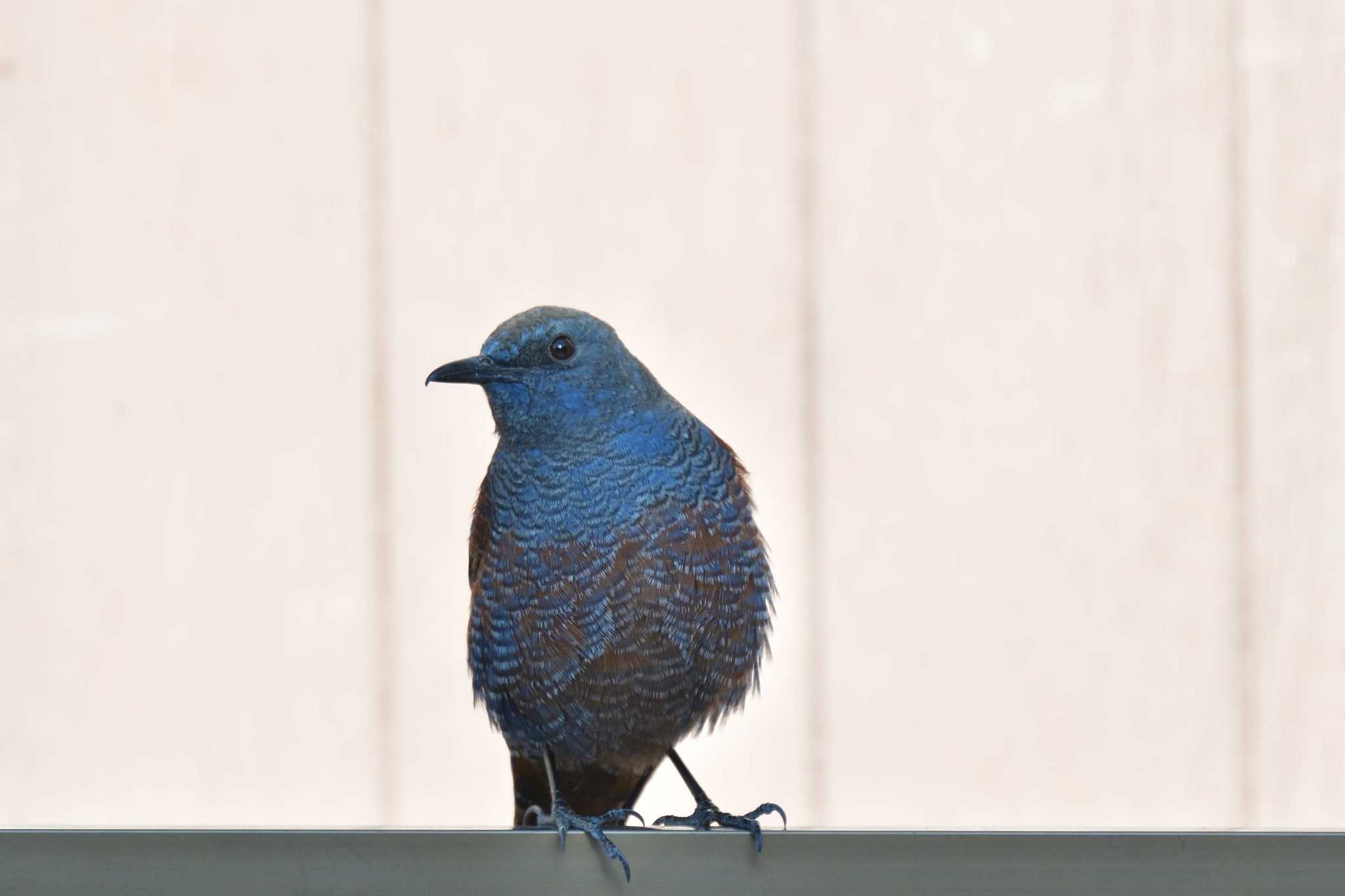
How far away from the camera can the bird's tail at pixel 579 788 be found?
1.11m

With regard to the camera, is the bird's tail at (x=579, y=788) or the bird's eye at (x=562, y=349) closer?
the bird's eye at (x=562, y=349)

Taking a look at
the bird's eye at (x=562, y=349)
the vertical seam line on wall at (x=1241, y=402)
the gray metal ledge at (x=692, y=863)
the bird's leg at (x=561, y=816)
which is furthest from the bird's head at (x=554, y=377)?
the vertical seam line on wall at (x=1241, y=402)

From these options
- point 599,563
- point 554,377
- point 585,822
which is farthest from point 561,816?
point 554,377

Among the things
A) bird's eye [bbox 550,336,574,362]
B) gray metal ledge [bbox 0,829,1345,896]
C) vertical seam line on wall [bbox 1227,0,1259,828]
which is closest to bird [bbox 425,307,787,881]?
bird's eye [bbox 550,336,574,362]

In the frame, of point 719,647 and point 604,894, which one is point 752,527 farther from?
point 604,894

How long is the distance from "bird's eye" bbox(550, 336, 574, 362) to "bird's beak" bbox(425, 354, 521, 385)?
1.2 inches

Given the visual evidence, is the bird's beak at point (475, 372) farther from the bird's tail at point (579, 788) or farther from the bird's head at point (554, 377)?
the bird's tail at point (579, 788)

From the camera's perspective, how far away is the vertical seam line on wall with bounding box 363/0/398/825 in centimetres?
122

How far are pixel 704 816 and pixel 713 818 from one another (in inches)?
0.5

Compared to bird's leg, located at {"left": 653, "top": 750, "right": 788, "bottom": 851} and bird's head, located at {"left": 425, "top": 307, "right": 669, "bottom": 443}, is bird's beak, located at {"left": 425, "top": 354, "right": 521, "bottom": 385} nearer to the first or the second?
bird's head, located at {"left": 425, "top": 307, "right": 669, "bottom": 443}

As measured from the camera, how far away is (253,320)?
1.23m

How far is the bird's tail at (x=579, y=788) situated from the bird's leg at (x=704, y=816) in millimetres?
27

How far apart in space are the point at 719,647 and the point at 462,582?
14.3 inches

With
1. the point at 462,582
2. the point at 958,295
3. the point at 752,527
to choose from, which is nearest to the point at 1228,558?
the point at 958,295
